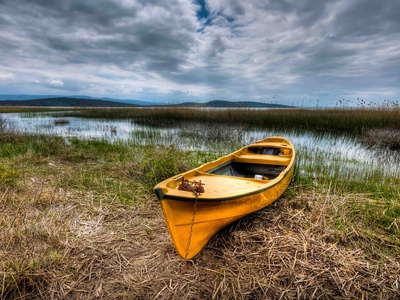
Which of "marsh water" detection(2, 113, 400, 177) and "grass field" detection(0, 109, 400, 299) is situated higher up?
"marsh water" detection(2, 113, 400, 177)

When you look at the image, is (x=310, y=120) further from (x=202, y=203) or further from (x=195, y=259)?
(x=202, y=203)

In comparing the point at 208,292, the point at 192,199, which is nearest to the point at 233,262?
the point at 208,292

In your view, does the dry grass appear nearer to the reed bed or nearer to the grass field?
the grass field

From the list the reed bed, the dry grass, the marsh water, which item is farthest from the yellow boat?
the reed bed

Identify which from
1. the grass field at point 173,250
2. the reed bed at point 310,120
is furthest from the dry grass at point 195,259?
the reed bed at point 310,120

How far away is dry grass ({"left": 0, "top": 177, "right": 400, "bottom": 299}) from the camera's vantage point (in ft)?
8.96

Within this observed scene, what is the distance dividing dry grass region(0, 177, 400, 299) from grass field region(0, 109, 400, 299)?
12mm

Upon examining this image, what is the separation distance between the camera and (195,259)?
128 inches

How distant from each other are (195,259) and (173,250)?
343 mm

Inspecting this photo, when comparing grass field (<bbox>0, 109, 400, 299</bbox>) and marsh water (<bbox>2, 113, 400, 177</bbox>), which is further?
marsh water (<bbox>2, 113, 400, 177</bbox>)

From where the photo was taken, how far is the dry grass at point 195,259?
2730 mm

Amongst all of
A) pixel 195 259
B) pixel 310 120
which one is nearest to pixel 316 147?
pixel 310 120

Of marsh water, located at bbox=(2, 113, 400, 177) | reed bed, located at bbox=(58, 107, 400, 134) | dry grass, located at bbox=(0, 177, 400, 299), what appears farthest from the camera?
reed bed, located at bbox=(58, 107, 400, 134)

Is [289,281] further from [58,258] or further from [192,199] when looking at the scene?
[58,258]
